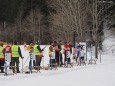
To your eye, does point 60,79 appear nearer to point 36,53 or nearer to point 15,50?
point 15,50

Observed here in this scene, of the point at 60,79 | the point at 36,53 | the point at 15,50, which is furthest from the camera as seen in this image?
the point at 36,53

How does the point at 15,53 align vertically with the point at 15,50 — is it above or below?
below

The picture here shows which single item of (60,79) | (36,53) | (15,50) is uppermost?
(15,50)

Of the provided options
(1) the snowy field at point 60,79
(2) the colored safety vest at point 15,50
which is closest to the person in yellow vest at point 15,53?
(2) the colored safety vest at point 15,50

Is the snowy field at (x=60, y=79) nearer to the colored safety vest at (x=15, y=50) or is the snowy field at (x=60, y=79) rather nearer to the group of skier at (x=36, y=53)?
the group of skier at (x=36, y=53)

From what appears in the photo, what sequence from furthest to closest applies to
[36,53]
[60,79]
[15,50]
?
[36,53] < [15,50] < [60,79]

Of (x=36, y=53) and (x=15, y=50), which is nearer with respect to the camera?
(x=15, y=50)

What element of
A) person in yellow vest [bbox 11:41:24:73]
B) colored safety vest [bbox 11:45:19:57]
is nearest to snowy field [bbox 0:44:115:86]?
person in yellow vest [bbox 11:41:24:73]

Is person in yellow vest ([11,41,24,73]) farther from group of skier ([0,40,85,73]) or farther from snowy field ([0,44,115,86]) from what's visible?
snowy field ([0,44,115,86])

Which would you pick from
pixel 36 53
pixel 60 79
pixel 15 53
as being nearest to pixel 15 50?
pixel 15 53

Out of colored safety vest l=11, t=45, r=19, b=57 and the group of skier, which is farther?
colored safety vest l=11, t=45, r=19, b=57

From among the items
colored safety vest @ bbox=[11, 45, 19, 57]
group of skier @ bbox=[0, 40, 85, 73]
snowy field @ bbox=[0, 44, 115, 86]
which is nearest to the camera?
snowy field @ bbox=[0, 44, 115, 86]

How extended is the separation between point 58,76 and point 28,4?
4958 cm

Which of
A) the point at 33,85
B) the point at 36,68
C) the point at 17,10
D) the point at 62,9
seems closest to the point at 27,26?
the point at 17,10
